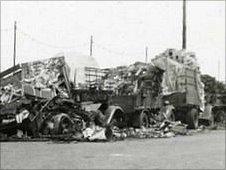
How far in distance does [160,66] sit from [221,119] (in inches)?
472

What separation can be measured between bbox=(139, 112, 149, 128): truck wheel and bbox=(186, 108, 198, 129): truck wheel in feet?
16.2

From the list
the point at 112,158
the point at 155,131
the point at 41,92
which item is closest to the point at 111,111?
the point at 155,131

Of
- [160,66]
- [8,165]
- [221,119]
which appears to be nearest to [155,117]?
[160,66]

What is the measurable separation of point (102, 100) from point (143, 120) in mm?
2232

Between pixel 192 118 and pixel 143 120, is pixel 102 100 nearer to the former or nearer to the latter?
pixel 143 120

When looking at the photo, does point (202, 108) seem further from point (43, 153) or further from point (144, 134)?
point (43, 153)

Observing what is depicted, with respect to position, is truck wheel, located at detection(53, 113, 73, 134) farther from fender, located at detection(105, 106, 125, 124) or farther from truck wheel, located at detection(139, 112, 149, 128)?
truck wheel, located at detection(139, 112, 149, 128)

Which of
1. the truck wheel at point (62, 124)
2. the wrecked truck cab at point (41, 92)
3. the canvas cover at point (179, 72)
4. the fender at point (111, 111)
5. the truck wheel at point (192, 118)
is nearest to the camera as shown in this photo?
the truck wheel at point (62, 124)

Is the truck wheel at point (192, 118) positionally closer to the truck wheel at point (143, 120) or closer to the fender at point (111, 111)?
the truck wheel at point (143, 120)

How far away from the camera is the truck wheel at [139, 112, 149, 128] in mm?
22391

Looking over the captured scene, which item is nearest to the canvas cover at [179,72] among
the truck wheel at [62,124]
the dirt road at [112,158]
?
the truck wheel at [62,124]

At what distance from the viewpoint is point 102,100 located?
72.6ft

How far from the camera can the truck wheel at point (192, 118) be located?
27.3 metres

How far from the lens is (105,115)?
2053 centimetres
